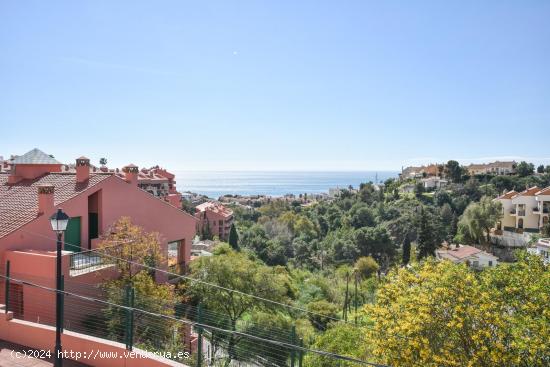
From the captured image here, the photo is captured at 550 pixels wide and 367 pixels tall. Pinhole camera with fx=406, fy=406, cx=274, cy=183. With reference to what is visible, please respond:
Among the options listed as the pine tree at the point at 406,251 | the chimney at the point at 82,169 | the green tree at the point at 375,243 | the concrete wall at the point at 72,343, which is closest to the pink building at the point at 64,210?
the chimney at the point at 82,169

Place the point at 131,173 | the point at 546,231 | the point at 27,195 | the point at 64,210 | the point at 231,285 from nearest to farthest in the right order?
1. the point at 64,210
2. the point at 27,195
3. the point at 131,173
4. the point at 231,285
5. the point at 546,231

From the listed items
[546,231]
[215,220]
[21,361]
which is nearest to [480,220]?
[546,231]

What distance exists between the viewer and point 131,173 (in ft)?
51.7

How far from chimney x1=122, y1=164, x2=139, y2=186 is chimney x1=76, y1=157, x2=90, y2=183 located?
192 centimetres

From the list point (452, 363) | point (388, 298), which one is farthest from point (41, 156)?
point (452, 363)

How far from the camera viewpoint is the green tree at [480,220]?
52844 millimetres

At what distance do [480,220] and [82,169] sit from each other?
5211cm

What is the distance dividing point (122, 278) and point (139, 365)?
5.11 meters

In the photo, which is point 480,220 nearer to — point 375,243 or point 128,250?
point 375,243

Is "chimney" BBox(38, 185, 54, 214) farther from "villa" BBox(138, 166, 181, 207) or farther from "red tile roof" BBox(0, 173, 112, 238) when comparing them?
"villa" BBox(138, 166, 181, 207)

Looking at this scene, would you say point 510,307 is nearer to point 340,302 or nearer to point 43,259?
point 43,259

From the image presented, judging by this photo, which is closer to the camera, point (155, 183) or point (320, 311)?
point (320, 311)

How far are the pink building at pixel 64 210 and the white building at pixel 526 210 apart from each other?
5085 centimetres

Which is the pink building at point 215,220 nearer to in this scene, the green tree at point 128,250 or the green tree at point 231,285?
the green tree at point 231,285
